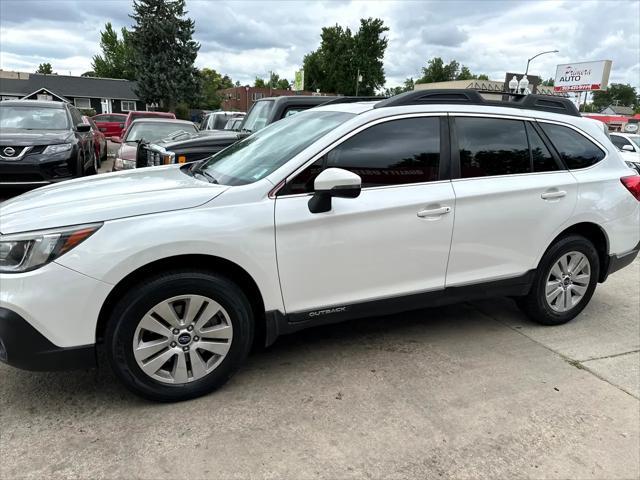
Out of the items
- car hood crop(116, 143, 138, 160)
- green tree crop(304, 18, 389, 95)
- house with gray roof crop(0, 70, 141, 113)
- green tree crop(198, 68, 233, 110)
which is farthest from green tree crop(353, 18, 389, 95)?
car hood crop(116, 143, 138, 160)

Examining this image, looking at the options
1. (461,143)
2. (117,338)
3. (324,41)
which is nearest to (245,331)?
(117,338)

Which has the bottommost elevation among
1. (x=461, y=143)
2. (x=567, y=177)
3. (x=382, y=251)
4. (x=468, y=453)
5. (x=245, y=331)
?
(x=468, y=453)

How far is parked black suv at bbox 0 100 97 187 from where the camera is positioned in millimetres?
7180

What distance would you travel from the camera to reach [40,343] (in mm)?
2514

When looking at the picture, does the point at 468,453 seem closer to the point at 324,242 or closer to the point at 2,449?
the point at 324,242

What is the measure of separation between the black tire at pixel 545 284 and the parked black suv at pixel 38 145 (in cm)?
670

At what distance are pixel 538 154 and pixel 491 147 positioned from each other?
0.48 metres

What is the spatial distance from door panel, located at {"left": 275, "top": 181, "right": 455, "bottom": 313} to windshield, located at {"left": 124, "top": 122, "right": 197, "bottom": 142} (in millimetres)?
7755

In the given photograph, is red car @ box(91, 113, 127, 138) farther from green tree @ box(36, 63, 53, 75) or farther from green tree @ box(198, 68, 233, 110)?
green tree @ box(36, 63, 53, 75)

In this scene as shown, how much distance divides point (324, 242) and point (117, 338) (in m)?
1.28

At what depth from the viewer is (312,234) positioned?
298 centimetres

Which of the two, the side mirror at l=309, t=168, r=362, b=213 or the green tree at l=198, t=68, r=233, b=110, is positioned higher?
the green tree at l=198, t=68, r=233, b=110

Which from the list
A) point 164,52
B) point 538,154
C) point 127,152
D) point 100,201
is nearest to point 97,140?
point 127,152

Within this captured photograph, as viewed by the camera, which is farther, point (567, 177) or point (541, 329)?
point (541, 329)
